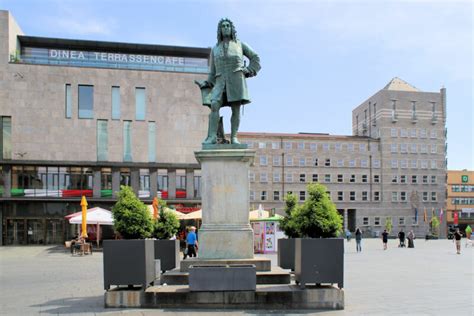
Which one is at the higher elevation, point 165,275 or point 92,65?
point 92,65

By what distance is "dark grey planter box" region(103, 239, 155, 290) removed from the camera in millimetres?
10922

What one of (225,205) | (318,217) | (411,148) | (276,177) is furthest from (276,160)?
(318,217)

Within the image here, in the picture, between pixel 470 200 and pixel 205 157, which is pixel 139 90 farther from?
pixel 470 200

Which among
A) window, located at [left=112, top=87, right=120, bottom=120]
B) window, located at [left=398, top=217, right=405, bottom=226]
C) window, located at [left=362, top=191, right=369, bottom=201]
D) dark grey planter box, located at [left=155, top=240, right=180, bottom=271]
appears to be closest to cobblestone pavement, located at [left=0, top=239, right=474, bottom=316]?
dark grey planter box, located at [left=155, top=240, right=180, bottom=271]

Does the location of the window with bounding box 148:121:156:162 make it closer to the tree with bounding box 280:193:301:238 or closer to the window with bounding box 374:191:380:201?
the tree with bounding box 280:193:301:238

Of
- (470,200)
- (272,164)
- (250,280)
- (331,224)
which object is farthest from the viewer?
(470,200)

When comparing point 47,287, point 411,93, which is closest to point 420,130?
point 411,93

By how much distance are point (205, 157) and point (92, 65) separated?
1681 inches

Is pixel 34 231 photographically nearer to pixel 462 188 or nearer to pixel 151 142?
pixel 151 142

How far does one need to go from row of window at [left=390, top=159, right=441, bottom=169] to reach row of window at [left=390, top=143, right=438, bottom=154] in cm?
156

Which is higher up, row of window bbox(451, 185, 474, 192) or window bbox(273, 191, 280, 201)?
row of window bbox(451, 185, 474, 192)

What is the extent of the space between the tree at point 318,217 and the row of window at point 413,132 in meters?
88.1

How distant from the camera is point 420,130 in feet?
324

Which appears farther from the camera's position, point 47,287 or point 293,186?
point 293,186
